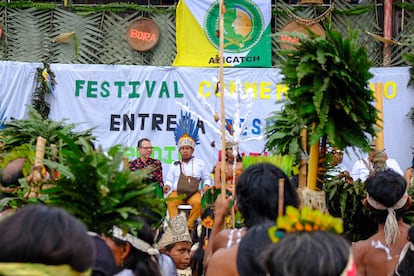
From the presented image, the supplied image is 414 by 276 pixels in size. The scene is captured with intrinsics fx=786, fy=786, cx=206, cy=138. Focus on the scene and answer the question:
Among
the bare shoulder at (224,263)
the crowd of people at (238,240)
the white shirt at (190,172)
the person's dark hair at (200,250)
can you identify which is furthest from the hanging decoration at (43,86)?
the bare shoulder at (224,263)

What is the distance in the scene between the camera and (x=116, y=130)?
1391cm

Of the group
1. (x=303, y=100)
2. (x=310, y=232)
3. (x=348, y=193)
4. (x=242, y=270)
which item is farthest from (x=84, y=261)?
(x=348, y=193)

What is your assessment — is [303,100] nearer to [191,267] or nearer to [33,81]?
[191,267]

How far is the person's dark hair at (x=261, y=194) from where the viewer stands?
3.88 meters

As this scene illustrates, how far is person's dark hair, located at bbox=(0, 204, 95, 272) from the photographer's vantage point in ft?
7.94

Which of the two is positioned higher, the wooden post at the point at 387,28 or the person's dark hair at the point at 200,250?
the wooden post at the point at 387,28

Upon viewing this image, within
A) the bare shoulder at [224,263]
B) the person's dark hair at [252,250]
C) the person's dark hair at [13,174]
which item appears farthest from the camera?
the person's dark hair at [13,174]

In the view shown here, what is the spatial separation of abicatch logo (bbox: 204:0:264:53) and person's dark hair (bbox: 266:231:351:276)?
1147cm

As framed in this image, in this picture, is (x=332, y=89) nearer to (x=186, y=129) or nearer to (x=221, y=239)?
(x=221, y=239)

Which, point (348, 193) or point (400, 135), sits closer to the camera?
point (348, 193)

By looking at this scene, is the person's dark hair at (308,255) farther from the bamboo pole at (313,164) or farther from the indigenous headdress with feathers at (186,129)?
the indigenous headdress with feathers at (186,129)

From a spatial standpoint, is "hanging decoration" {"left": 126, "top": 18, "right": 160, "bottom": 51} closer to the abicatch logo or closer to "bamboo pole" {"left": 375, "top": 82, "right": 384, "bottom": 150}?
the abicatch logo

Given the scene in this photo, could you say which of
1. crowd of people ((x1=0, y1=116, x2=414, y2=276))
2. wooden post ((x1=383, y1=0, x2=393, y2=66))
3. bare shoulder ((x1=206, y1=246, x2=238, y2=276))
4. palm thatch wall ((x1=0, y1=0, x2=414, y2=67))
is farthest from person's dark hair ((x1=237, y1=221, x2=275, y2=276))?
wooden post ((x1=383, y1=0, x2=393, y2=66))

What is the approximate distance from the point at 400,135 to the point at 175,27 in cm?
448
